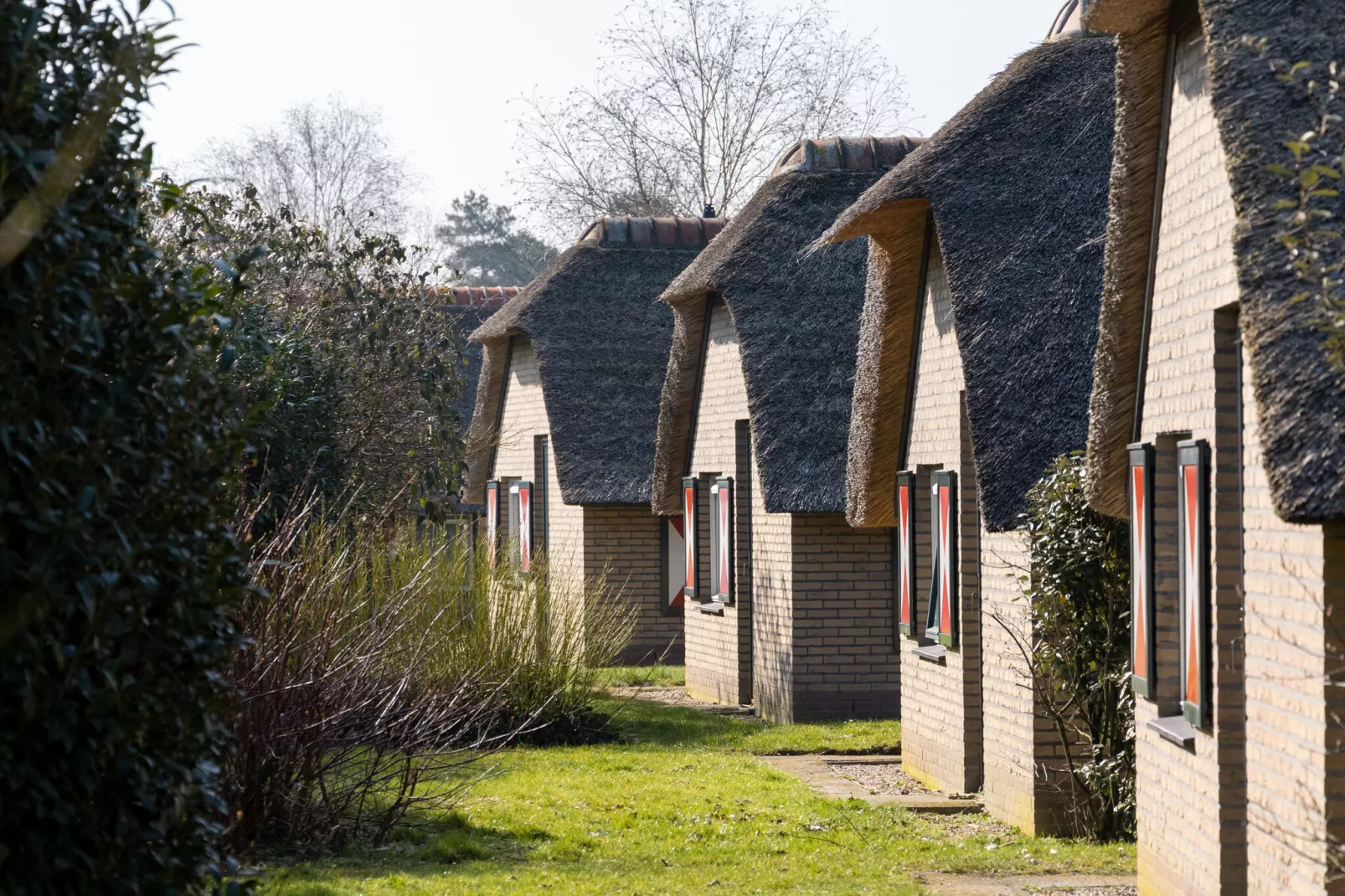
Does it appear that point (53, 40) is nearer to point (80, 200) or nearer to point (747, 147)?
point (80, 200)

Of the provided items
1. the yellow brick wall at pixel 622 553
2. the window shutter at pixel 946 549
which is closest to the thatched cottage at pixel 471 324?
the yellow brick wall at pixel 622 553

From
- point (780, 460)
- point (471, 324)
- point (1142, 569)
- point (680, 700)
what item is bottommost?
point (680, 700)

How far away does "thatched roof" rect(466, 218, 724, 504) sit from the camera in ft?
70.5

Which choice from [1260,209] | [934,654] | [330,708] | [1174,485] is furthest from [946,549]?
[1260,209]

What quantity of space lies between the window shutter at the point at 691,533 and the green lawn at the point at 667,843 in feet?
18.1

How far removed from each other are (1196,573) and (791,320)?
392 inches

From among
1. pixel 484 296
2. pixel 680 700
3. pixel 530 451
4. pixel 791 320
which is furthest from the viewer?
pixel 484 296

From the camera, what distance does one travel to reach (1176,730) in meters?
7.23

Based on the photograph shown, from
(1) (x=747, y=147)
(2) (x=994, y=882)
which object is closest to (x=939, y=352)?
(2) (x=994, y=882)

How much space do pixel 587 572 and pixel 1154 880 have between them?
46.8 ft

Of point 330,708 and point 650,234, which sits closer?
point 330,708

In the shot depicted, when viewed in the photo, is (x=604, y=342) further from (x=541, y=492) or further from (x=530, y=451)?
(x=541, y=492)

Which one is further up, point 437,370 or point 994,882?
point 437,370

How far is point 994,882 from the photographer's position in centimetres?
850
